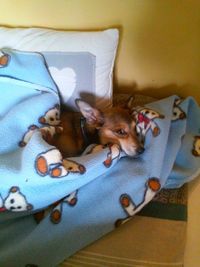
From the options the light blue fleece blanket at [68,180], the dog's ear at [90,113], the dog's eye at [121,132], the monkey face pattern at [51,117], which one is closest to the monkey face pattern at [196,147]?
the light blue fleece blanket at [68,180]

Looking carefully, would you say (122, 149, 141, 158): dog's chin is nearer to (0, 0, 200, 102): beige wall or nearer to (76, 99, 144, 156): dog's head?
(76, 99, 144, 156): dog's head

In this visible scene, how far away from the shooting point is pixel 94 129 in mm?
1351

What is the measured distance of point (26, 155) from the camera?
0.97m

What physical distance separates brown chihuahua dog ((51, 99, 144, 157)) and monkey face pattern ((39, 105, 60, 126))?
0.05 m

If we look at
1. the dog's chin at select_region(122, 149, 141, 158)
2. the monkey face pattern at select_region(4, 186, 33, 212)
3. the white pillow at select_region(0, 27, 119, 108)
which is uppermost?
the white pillow at select_region(0, 27, 119, 108)

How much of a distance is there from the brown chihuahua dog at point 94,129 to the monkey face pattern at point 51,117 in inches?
2.1

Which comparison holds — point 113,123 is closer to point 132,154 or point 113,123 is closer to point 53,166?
point 132,154

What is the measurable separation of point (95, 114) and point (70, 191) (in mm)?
434

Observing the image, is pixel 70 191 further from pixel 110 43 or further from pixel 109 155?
pixel 110 43

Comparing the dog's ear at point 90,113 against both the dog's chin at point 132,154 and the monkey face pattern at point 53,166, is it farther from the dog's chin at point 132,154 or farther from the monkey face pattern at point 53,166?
the monkey face pattern at point 53,166

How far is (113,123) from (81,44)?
35cm

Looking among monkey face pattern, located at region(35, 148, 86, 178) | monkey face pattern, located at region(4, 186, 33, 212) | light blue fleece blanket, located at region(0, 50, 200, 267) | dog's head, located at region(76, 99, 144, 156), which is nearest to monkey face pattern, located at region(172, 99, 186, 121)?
light blue fleece blanket, located at region(0, 50, 200, 267)

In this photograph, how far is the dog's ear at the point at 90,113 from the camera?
125 centimetres

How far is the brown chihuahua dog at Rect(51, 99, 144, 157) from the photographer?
125cm
